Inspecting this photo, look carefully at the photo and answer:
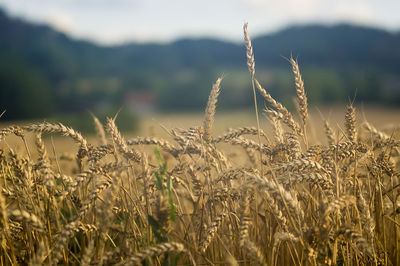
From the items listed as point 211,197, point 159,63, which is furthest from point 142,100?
point 211,197

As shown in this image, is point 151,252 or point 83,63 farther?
point 83,63

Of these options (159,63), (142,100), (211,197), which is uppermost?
(159,63)

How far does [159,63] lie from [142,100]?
31.6 meters

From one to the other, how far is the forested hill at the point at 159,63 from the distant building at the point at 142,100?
95.0 inches

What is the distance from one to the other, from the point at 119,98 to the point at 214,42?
5760 cm

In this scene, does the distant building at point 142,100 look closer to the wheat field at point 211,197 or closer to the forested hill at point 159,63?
the forested hill at point 159,63

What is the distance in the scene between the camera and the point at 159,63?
143m

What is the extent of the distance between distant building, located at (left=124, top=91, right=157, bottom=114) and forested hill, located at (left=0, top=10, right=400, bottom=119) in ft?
7.91

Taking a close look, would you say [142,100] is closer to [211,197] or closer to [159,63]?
[159,63]

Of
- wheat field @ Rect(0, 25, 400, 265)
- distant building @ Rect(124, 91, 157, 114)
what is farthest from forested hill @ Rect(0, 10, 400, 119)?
wheat field @ Rect(0, 25, 400, 265)

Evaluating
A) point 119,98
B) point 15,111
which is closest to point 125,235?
point 15,111

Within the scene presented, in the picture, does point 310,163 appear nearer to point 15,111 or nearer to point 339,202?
point 339,202

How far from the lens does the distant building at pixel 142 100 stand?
112m

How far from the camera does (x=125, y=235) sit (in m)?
1.82
